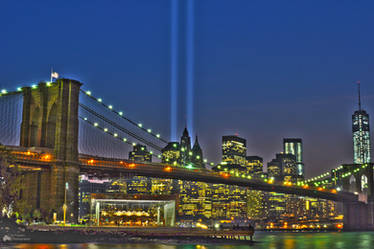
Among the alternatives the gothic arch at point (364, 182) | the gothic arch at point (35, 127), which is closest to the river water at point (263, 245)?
the gothic arch at point (35, 127)

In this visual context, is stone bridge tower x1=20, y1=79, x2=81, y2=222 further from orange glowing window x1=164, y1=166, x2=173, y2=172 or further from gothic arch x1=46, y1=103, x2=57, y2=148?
orange glowing window x1=164, y1=166, x2=173, y2=172

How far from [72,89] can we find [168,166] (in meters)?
25.9

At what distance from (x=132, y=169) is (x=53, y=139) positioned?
16.8 m

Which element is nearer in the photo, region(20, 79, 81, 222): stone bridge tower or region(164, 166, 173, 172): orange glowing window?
region(20, 79, 81, 222): stone bridge tower

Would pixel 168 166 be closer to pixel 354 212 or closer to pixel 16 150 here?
pixel 16 150

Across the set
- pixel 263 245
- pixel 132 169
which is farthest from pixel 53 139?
pixel 263 245

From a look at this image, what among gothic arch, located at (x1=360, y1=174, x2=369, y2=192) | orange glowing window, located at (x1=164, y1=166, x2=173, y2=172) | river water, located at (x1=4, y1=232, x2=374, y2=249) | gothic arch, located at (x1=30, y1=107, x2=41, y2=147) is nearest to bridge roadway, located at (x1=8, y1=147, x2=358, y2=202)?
orange glowing window, located at (x1=164, y1=166, x2=173, y2=172)

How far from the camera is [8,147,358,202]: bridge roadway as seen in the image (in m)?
79.2

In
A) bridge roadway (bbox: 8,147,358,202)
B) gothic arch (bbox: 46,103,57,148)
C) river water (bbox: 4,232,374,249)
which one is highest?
gothic arch (bbox: 46,103,57,148)

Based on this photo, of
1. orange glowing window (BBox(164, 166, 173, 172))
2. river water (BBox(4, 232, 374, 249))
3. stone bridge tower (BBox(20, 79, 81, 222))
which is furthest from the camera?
orange glowing window (BBox(164, 166, 173, 172))

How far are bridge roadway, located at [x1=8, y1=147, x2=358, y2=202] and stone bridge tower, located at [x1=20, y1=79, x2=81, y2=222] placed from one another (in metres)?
2.17

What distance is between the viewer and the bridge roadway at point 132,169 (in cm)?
7924

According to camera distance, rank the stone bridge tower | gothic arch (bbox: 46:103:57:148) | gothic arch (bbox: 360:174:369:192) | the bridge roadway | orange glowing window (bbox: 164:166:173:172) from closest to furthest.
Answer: the bridge roadway < the stone bridge tower < gothic arch (bbox: 46:103:57:148) < orange glowing window (bbox: 164:166:173:172) < gothic arch (bbox: 360:174:369:192)

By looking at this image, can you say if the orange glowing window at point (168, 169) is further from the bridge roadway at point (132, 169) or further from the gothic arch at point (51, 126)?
the gothic arch at point (51, 126)
